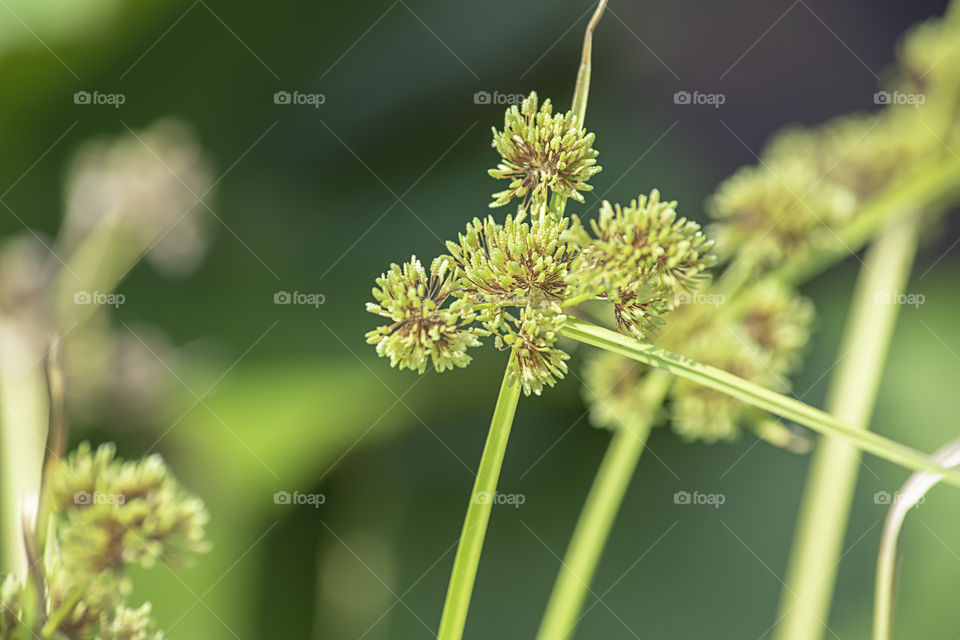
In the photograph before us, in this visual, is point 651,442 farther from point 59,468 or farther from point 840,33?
point 840,33

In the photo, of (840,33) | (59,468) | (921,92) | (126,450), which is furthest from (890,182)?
(126,450)

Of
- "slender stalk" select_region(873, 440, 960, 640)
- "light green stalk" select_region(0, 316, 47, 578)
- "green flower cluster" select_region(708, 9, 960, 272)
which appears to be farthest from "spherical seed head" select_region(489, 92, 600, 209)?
"light green stalk" select_region(0, 316, 47, 578)

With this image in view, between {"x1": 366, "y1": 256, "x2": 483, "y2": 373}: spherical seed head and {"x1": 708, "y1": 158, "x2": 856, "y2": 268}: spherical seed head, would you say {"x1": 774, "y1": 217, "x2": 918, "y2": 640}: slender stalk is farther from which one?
{"x1": 366, "y1": 256, "x2": 483, "y2": 373}: spherical seed head

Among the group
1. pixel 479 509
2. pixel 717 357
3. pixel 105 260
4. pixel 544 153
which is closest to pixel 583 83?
pixel 544 153

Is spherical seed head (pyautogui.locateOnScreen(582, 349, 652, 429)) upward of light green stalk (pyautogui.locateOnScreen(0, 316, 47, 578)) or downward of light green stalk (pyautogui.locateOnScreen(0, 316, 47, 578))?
upward

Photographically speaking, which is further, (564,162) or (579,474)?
(579,474)

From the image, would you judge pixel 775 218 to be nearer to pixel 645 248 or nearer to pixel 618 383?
pixel 618 383
